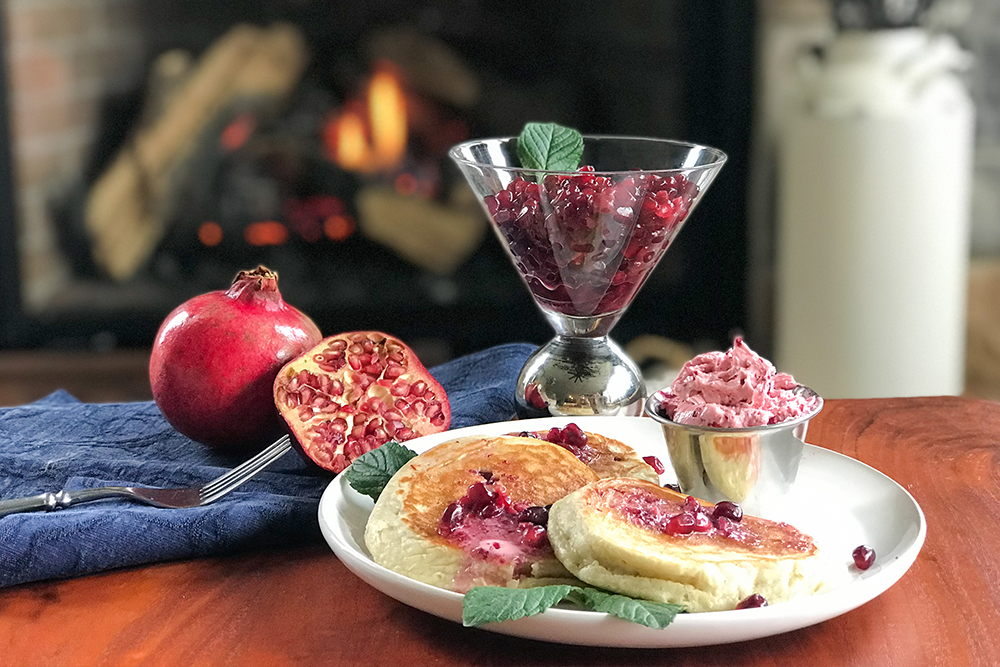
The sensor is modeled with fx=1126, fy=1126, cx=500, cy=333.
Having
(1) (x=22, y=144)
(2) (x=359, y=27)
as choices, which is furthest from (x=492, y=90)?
(1) (x=22, y=144)

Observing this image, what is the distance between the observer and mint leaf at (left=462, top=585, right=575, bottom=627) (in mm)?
777

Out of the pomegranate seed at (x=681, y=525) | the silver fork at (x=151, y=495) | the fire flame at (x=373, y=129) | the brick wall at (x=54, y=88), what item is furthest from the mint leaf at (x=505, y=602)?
the brick wall at (x=54, y=88)

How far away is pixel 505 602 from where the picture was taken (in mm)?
791

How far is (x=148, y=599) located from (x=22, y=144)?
210 centimetres

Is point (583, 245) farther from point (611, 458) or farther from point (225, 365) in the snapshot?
point (225, 365)

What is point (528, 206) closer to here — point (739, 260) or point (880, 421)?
point (880, 421)

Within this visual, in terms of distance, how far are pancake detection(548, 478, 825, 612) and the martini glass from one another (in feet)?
1.33

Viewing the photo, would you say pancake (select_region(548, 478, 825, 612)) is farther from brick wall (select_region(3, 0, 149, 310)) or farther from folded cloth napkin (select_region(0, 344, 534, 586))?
brick wall (select_region(3, 0, 149, 310))

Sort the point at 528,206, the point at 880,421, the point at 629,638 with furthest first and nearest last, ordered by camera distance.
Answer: the point at 880,421, the point at 528,206, the point at 629,638

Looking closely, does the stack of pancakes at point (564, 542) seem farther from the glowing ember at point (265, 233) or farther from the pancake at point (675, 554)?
the glowing ember at point (265, 233)

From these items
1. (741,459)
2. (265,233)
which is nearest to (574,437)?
(741,459)

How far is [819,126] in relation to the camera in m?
2.66

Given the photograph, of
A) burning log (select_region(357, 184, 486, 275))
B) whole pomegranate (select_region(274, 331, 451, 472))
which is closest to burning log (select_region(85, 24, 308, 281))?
burning log (select_region(357, 184, 486, 275))

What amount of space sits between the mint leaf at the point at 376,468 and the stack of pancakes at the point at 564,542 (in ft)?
0.13
